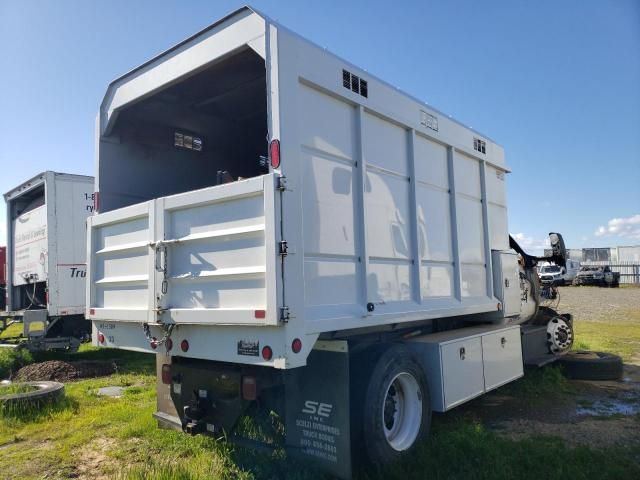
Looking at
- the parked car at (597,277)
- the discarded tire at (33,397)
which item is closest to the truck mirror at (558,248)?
the discarded tire at (33,397)

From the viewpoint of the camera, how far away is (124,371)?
882 centimetres

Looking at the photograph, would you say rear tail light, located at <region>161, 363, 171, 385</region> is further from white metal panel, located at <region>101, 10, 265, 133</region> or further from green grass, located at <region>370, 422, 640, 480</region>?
white metal panel, located at <region>101, 10, 265, 133</region>

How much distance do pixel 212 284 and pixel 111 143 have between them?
7.74 ft

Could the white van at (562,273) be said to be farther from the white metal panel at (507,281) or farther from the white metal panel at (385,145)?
the white metal panel at (385,145)

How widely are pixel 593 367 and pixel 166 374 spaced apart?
626 centimetres

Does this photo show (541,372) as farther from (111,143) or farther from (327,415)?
(111,143)

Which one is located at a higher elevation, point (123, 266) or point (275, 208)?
point (275, 208)

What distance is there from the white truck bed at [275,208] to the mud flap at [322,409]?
0.33 meters

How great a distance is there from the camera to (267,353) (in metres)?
3.52

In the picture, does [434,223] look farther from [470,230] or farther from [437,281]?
[470,230]

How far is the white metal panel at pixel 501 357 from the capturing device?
19.4ft

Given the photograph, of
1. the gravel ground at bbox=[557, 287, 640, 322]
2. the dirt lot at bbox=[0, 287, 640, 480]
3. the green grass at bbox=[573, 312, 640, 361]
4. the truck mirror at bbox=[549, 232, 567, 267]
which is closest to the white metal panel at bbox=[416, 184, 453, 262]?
the dirt lot at bbox=[0, 287, 640, 480]

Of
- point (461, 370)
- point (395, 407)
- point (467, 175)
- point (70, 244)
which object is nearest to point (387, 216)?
point (395, 407)

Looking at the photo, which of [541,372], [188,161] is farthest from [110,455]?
[541,372]
